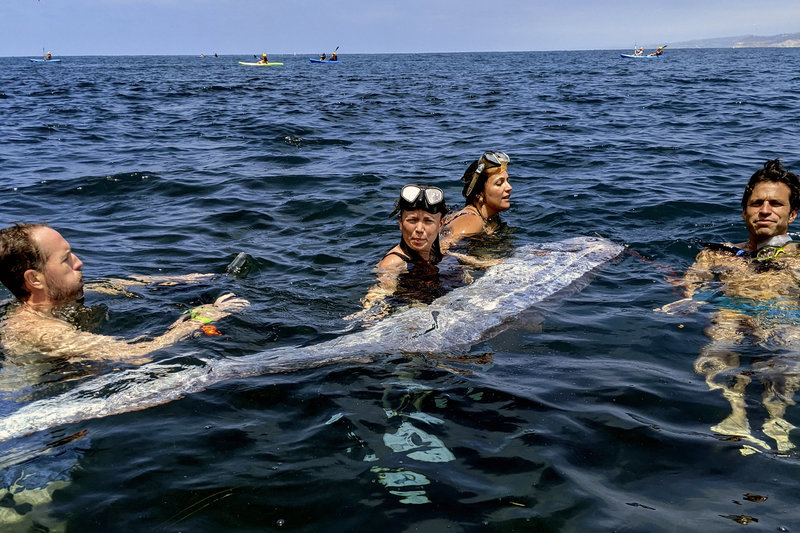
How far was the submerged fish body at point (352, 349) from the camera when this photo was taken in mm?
4145

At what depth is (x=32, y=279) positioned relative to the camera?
505cm

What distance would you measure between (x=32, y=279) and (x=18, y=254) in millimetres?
237

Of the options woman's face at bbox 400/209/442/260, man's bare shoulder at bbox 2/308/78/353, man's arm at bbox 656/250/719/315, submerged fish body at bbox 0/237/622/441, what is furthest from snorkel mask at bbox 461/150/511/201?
man's bare shoulder at bbox 2/308/78/353

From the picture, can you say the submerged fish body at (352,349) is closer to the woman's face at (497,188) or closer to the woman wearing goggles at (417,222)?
the woman wearing goggles at (417,222)

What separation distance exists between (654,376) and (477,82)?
34.2 metres

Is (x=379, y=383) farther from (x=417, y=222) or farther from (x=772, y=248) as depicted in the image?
(x=772, y=248)

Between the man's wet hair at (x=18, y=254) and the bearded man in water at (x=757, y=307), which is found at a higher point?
the man's wet hair at (x=18, y=254)

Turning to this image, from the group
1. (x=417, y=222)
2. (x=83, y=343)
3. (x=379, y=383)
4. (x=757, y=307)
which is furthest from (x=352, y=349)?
(x=757, y=307)

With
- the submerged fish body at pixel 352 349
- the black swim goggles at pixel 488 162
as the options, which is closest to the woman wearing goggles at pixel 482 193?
the black swim goggles at pixel 488 162

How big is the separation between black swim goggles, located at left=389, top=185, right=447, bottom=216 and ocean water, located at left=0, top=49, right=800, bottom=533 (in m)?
1.17

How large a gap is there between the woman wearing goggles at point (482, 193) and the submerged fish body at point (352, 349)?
168 cm

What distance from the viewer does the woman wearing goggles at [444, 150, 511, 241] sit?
329 inches

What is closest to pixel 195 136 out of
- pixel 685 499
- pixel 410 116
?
pixel 410 116

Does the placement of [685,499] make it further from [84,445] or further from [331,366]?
[84,445]
